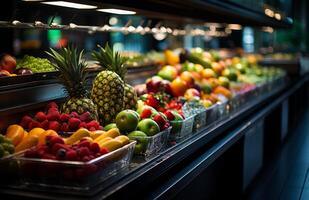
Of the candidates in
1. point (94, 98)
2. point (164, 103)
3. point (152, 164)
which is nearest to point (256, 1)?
point (164, 103)

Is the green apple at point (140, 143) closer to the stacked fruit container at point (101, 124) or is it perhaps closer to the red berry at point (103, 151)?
the stacked fruit container at point (101, 124)

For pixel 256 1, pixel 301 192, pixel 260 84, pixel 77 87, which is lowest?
pixel 301 192

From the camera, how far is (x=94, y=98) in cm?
347

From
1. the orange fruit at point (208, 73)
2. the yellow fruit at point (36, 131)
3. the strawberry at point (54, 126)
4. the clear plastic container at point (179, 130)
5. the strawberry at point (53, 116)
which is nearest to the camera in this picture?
the yellow fruit at point (36, 131)

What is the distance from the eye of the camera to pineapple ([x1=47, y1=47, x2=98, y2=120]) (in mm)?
3225

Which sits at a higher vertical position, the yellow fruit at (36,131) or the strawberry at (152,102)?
the yellow fruit at (36,131)

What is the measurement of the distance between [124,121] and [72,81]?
489 millimetres

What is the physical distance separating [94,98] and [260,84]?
4.08 meters

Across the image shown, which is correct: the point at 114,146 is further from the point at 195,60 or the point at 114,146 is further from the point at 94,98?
the point at 195,60

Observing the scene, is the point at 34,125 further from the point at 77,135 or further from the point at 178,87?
the point at 178,87

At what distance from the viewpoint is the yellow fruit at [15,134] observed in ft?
8.63

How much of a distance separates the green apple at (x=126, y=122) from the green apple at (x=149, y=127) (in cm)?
5

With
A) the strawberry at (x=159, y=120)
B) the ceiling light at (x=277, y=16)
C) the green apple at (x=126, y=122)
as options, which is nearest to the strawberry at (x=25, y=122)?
the green apple at (x=126, y=122)

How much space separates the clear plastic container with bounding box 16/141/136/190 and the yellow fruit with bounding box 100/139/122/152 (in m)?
0.18
